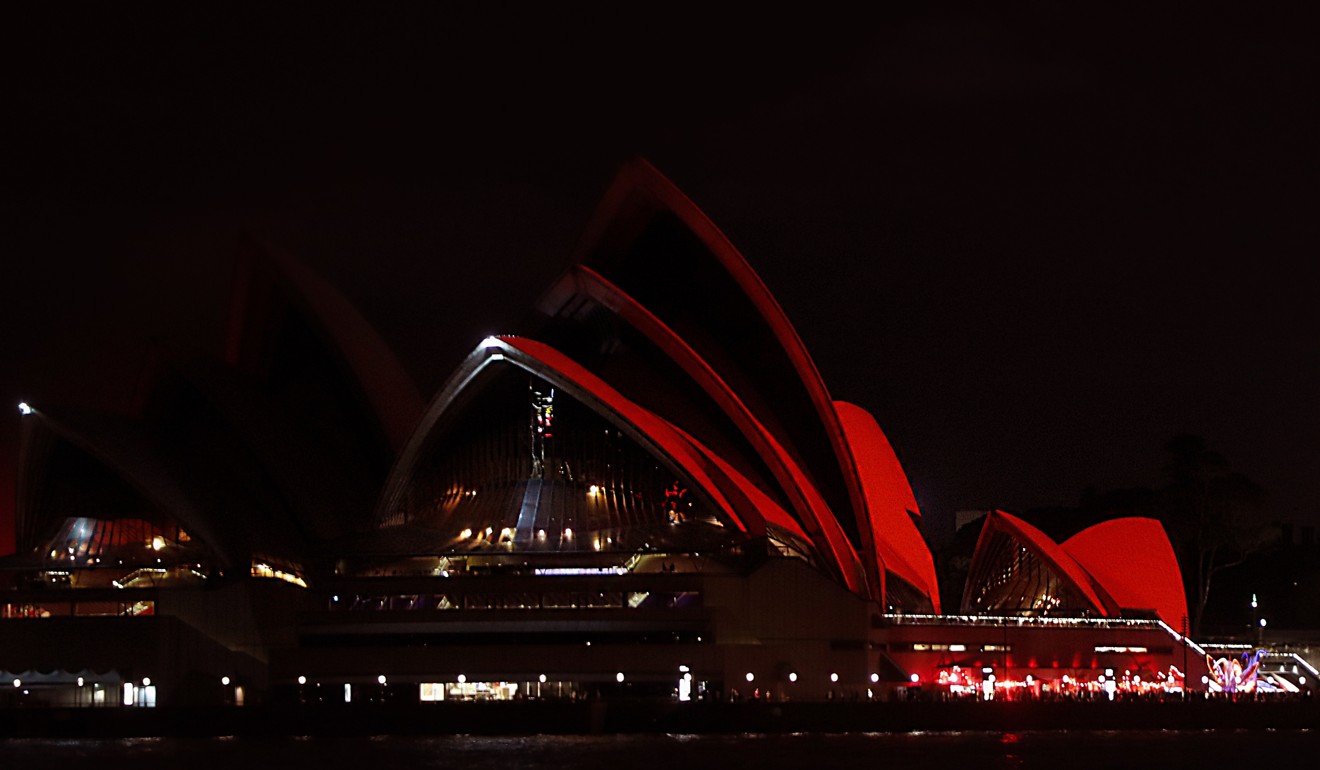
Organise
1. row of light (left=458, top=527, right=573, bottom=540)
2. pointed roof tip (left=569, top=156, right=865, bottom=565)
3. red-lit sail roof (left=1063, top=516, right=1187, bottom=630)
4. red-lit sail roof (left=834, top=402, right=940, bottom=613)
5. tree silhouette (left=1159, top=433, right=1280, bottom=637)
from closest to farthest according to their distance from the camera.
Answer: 1. pointed roof tip (left=569, top=156, right=865, bottom=565)
2. row of light (left=458, top=527, right=573, bottom=540)
3. red-lit sail roof (left=834, top=402, right=940, bottom=613)
4. red-lit sail roof (left=1063, top=516, right=1187, bottom=630)
5. tree silhouette (left=1159, top=433, right=1280, bottom=637)

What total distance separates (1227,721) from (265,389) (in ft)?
104

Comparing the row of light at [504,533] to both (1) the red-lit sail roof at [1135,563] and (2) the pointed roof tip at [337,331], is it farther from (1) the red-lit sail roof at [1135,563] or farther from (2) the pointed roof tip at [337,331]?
(1) the red-lit sail roof at [1135,563]

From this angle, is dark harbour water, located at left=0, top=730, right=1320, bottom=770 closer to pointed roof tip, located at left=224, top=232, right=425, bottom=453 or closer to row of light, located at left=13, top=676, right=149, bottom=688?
row of light, located at left=13, top=676, right=149, bottom=688

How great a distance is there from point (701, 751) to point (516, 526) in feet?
53.7

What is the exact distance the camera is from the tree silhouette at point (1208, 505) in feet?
276

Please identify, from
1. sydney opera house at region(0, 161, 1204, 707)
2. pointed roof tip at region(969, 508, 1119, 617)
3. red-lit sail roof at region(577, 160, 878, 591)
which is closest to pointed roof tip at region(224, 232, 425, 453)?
sydney opera house at region(0, 161, 1204, 707)

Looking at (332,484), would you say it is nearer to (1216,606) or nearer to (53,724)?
(53,724)

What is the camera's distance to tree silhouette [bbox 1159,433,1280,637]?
84.0 m

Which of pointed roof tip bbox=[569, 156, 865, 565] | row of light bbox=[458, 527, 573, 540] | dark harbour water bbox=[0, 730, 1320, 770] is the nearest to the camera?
dark harbour water bbox=[0, 730, 1320, 770]

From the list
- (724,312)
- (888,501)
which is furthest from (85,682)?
(888,501)

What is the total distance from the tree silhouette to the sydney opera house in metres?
19.4

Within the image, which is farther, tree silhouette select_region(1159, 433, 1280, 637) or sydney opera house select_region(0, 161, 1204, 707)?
tree silhouette select_region(1159, 433, 1280, 637)

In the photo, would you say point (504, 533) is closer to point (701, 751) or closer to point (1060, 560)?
point (701, 751)

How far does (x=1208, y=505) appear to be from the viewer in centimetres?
8412
